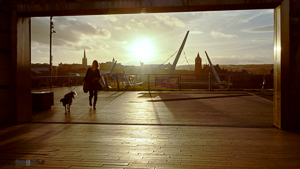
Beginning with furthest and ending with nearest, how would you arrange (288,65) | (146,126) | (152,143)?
(146,126)
(288,65)
(152,143)

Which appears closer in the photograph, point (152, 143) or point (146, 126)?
point (152, 143)

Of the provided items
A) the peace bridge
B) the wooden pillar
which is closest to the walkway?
the peace bridge

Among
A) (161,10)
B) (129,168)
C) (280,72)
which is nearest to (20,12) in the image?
(161,10)

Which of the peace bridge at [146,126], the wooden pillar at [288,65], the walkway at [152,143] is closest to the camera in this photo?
the walkway at [152,143]

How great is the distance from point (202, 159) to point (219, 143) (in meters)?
0.84

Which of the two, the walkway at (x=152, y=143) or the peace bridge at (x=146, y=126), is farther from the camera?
the peace bridge at (x=146, y=126)

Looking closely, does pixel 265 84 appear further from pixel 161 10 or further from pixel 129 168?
pixel 129 168

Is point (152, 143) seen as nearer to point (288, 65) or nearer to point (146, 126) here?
point (146, 126)

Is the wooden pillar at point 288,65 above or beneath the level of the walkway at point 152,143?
above

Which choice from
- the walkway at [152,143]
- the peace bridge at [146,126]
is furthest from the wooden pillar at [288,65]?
the walkway at [152,143]

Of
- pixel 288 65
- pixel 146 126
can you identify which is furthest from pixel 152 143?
pixel 288 65

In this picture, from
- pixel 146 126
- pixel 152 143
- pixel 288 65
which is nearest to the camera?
pixel 152 143

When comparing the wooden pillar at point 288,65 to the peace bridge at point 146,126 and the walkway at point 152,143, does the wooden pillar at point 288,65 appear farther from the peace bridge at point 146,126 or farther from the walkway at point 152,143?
the walkway at point 152,143

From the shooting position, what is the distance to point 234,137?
4.21 meters
